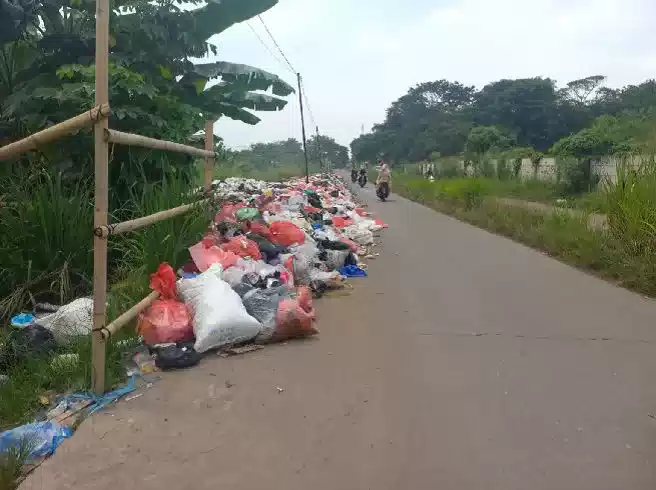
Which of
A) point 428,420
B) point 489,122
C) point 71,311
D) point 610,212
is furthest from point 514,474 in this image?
point 489,122

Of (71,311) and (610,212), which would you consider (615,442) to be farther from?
(610,212)

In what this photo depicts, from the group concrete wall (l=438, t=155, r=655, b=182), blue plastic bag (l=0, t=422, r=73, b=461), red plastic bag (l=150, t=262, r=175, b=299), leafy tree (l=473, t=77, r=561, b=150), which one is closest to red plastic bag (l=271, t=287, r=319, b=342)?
red plastic bag (l=150, t=262, r=175, b=299)

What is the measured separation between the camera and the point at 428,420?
2.69 meters

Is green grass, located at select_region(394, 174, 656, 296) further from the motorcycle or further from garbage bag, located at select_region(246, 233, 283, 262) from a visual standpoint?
the motorcycle

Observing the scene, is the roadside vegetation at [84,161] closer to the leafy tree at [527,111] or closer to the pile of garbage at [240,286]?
the pile of garbage at [240,286]

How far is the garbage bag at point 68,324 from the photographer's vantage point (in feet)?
11.8

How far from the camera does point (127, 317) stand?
10.6ft

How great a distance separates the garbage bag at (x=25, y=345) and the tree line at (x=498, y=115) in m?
21.4

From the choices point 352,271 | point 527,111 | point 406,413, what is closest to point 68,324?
point 406,413

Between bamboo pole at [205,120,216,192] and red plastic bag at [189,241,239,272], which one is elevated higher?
bamboo pole at [205,120,216,192]

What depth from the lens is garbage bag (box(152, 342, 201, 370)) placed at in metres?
3.33

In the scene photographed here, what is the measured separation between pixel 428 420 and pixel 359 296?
2.71 metres

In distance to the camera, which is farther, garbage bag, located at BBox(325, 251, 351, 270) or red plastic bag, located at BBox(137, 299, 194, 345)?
garbage bag, located at BBox(325, 251, 351, 270)

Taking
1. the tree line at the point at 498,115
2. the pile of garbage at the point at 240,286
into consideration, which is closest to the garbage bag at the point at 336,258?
the pile of garbage at the point at 240,286
